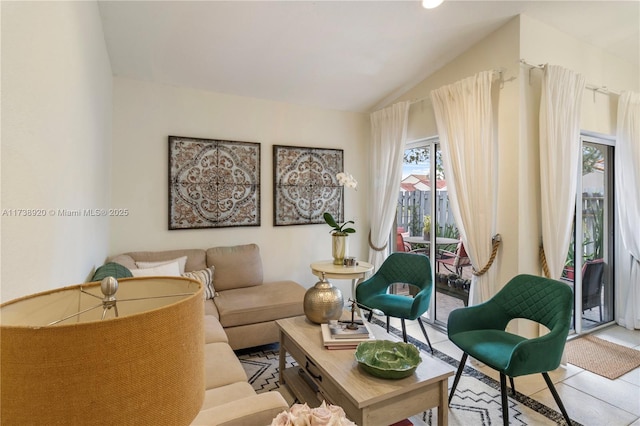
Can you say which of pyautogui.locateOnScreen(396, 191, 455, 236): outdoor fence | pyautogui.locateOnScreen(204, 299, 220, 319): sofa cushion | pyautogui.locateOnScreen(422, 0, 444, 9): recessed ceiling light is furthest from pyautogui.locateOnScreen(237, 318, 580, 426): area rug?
pyautogui.locateOnScreen(422, 0, 444, 9): recessed ceiling light

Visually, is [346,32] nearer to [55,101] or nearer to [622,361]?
[55,101]

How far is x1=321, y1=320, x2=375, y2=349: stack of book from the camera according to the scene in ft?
6.12

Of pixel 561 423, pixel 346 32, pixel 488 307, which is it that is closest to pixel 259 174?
pixel 346 32

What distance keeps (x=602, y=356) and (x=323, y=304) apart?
2.63 metres

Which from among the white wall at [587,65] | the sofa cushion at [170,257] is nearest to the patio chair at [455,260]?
the white wall at [587,65]

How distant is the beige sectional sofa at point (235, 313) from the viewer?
4.06 ft

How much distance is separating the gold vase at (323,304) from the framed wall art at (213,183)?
169cm

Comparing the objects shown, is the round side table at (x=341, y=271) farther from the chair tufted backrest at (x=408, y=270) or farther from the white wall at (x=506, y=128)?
the white wall at (x=506, y=128)

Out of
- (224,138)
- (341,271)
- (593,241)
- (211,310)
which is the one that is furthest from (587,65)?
(211,310)

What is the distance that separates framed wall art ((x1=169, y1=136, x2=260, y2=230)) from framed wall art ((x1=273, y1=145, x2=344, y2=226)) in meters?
0.26

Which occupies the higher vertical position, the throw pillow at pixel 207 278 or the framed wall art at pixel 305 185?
the framed wall art at pixel 305 185

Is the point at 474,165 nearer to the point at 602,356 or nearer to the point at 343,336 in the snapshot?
the point at 343,336

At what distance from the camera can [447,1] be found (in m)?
2.40

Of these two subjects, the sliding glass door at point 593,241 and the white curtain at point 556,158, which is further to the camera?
the sliding glass door at point 593,241
